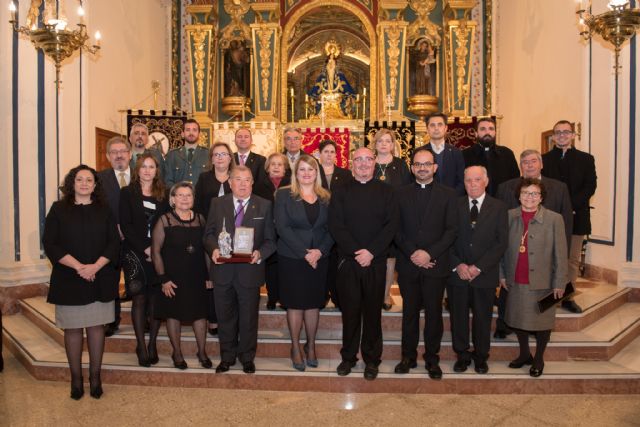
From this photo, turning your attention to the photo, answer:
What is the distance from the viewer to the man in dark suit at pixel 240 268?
148 inches

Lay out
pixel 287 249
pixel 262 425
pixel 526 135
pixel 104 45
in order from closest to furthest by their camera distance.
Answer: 1. pixel 262 425
2. pixel 287 249
3. pixel 104 45
4. pixel 526 135

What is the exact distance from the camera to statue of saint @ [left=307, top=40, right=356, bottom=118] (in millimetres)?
11508

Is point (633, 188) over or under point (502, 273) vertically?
over

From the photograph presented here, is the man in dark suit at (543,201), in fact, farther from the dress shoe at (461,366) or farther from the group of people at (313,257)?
the dress shoe at (461,366)

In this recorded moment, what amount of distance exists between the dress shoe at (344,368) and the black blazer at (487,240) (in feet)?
3.40

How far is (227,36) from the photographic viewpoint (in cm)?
1138

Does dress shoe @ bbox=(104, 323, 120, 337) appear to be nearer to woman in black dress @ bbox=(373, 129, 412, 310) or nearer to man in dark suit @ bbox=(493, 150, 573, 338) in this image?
woman in black dress @ bbox=(373, 129, 412, 310)

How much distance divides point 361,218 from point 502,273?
1.23 metres

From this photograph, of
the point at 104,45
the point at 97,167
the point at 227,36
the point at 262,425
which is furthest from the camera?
the point at 227,36

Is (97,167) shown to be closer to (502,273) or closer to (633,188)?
(502,273)

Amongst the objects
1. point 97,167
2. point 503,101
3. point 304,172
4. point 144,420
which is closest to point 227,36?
point 97,167

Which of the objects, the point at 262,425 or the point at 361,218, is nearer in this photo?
the point at 262,425

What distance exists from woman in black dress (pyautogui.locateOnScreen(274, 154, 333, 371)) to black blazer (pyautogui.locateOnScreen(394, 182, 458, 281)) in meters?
0.59

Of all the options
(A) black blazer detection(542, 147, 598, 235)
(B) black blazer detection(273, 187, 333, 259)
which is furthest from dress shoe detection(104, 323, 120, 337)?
(A) black blazer detection(542, 147, 598, 235)
